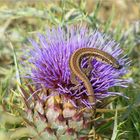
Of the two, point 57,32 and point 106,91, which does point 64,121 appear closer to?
point 106,91

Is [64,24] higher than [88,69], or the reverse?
[64,24]

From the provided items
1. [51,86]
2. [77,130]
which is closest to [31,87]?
[51,86]

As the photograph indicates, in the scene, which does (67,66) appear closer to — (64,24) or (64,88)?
(64,88)

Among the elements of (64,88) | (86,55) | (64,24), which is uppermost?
(64,24)

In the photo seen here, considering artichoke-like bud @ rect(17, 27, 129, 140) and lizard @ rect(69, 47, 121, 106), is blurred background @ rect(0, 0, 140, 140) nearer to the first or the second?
artichoke-like bud @ rect(17, 27, 129, 140)

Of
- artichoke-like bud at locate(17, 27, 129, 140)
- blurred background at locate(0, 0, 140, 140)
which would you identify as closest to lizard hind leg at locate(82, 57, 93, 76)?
artichoke-like bud at locate(17, 27, 129, 140)

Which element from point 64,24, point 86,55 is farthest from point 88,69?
point 64,24
